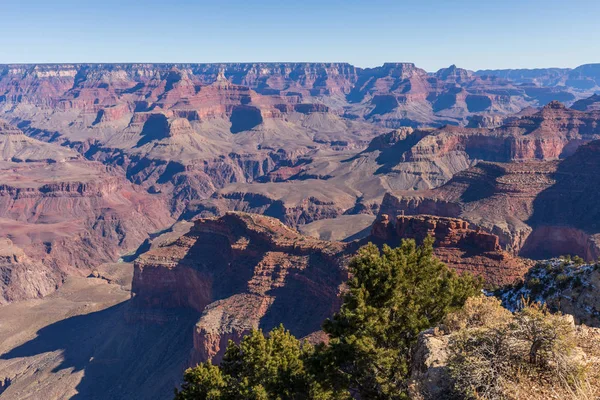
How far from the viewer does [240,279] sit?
64.6m

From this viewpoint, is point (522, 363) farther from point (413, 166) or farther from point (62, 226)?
point (62, 226)

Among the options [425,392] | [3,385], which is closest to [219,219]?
[3,385]

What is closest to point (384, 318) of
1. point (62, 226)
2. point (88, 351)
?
point (88, 351)

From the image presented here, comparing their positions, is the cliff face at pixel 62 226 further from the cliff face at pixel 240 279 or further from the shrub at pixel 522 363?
the shrub at pixel 522 363

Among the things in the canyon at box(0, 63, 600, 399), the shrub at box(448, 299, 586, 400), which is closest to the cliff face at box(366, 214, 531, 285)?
the canyon at box(0, 63, 600, 399)

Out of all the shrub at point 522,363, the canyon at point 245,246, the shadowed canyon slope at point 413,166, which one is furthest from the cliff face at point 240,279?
the shadowed canyon slope at point 413,166

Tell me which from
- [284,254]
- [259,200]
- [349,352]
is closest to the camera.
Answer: [349,352]

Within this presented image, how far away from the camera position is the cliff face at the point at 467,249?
2015 inches

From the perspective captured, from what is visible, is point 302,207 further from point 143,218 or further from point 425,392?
point 425,392

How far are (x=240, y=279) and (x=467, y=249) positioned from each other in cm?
3120

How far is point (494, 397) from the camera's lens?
13320 mm

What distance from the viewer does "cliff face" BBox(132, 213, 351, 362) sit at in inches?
2159

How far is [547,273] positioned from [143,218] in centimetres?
17103

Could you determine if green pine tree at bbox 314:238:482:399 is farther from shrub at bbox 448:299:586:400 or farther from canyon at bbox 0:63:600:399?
canyon at bbox 0:63:600:399
